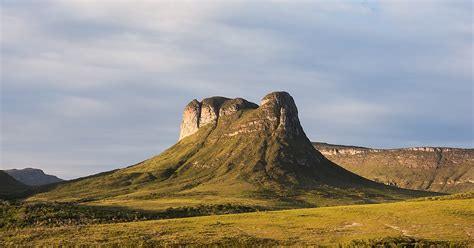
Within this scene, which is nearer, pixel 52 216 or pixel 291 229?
pixel 291 229

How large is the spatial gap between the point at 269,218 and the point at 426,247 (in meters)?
35.2

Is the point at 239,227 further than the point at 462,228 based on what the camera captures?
Yes

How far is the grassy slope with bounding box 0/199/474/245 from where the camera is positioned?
7450cm

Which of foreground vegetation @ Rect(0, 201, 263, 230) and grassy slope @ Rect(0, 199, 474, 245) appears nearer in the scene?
grassy slope @ Rect(0, 199, 474, 245)

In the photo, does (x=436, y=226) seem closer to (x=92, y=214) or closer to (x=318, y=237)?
(x=318, y=237)

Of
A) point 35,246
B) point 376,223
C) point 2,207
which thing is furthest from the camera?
point 2,207

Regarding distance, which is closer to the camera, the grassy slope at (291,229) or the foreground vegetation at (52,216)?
the grassy slope at (291,229)

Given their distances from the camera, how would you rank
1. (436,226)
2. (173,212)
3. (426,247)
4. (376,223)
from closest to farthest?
(426,247), (436,226), (376,223), (173,212)

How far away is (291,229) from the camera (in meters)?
83.3

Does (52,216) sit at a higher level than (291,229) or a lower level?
higher

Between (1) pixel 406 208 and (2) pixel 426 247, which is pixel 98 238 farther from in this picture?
(1) pixel 406 208

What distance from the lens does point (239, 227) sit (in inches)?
3398

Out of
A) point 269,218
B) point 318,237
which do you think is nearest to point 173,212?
point 269,218

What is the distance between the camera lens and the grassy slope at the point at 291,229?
244 feet
